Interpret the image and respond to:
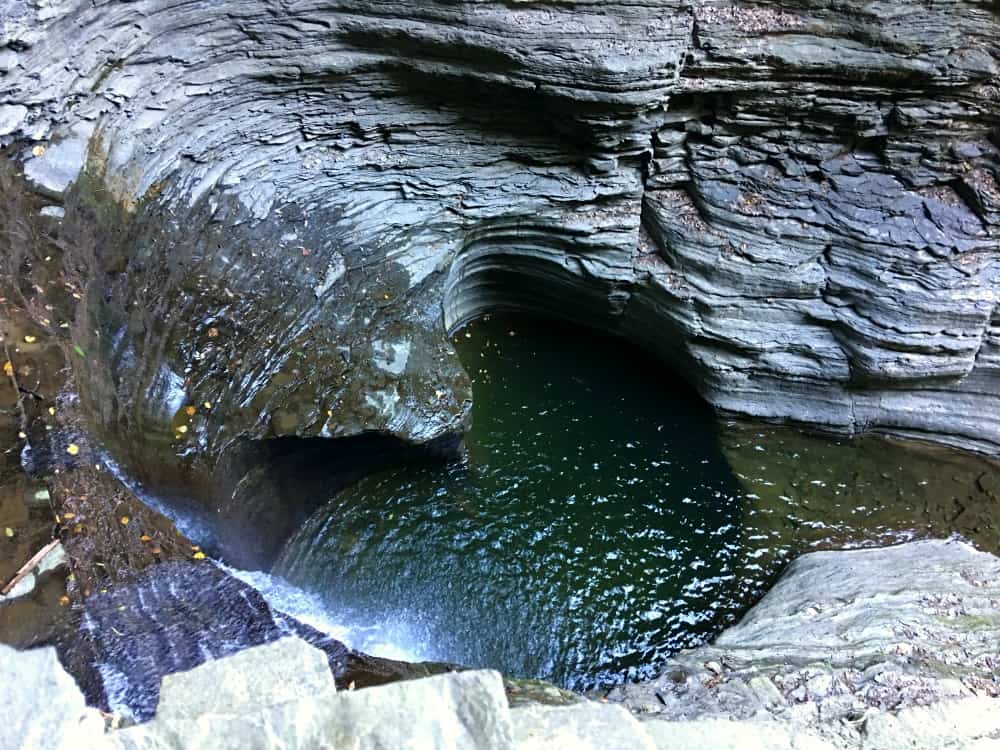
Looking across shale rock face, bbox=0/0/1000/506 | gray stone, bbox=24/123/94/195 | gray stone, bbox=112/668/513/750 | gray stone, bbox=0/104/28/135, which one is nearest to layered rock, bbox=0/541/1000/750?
gray stone, bbox=112/668/513/750

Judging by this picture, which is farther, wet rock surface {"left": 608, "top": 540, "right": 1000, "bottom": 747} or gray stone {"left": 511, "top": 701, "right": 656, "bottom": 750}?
wet rock surface {"left": 608, "top": 540, "right": 1000, "bottom": 747}

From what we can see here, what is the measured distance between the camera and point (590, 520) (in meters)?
7.11

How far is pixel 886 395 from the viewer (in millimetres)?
7906

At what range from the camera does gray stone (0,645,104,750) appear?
1.73 metres

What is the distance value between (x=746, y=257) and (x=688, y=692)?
4.77m

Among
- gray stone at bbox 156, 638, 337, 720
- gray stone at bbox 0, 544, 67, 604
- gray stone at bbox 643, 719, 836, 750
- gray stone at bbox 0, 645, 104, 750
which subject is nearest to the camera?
gray stone at bbox 0, 645, 104, 750

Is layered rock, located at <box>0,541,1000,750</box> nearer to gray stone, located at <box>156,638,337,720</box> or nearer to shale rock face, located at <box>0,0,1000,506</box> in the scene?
gray stone, located at <box>156,638,337,720</box>

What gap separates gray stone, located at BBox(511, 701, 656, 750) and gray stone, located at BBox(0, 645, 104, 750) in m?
1.18

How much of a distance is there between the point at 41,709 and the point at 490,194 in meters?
6.59

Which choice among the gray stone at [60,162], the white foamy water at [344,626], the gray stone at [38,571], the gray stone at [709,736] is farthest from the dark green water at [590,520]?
the gray stone at [60,162]

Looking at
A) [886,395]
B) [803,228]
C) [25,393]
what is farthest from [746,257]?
[25,393]

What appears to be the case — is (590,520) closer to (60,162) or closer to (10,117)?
(60,162)

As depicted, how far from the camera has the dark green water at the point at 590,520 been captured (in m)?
6.14

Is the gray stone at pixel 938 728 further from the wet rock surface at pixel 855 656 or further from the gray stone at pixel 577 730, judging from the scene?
the gray stone at pixel 577 730
